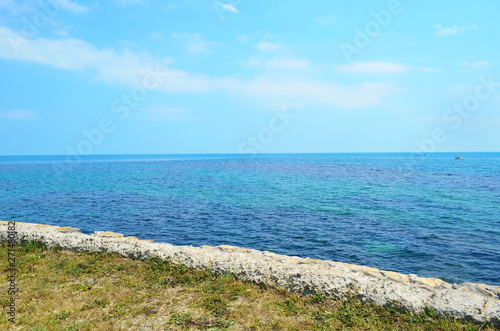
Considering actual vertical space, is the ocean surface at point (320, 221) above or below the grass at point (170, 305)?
below

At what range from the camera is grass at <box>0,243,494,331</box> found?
696 cm

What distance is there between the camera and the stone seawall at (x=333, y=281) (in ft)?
23.6

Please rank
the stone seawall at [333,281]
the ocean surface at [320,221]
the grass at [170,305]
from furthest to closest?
the ocean surface at [320,221] → the stone seawall at [333,281] → the grass at [170,305]

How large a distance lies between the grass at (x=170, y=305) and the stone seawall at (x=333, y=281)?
23 cm

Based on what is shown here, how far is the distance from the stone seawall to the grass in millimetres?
233

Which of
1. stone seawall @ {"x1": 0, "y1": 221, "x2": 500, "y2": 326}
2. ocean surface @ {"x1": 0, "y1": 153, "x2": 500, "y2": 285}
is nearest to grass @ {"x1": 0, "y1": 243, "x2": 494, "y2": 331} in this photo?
stone seawall @ {"x1": 0, "y1": 221, "x2": 500, "y2": 326}

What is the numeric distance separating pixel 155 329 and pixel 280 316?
2901 millimetres

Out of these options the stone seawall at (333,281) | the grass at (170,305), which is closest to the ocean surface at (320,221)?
the stone seawall at (333,281)

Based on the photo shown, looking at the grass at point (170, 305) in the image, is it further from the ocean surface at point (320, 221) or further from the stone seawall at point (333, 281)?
the ocean surface at point (320, 221)

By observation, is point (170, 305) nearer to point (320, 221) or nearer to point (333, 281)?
point (333, 281)

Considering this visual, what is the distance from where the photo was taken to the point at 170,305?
7918 millimetres

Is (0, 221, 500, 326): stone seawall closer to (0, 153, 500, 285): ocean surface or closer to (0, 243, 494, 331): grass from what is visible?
(0, 243, 494, 331): grass

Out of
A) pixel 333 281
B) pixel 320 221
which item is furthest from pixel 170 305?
pixel 320 221

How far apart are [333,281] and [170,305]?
14.3 feet
